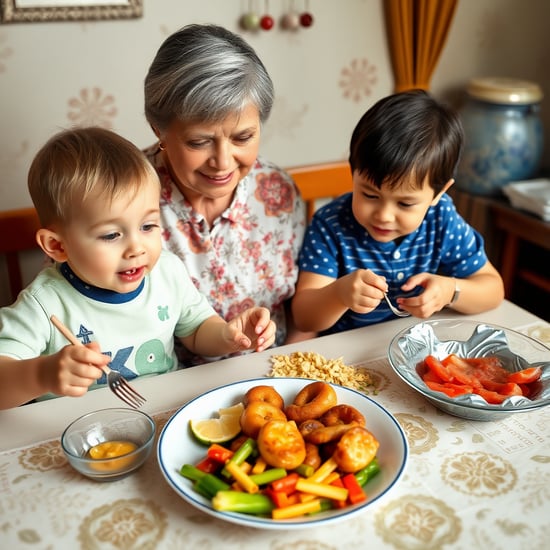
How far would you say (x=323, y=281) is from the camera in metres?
1.51

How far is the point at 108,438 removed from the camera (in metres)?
0.96

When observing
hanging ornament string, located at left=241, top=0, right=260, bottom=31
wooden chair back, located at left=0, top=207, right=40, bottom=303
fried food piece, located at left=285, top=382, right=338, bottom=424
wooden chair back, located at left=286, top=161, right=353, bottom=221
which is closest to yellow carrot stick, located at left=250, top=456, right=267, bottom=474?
fried food piece, located at left=285, top=382, right=338, bottom=424

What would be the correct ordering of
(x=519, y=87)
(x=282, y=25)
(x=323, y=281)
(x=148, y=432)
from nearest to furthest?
(x=148, y=432) → (x=323, y=281) → (x=282, y=25) → (x=519, y=87)

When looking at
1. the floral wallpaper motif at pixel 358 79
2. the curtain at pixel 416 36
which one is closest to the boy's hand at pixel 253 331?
the floral wallpaper motif at pixel 358 79

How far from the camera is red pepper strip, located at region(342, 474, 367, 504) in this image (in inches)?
32.5

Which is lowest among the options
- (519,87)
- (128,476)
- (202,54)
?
(128,476)

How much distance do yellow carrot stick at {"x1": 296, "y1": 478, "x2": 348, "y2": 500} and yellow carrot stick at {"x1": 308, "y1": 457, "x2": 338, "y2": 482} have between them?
0.02 meters

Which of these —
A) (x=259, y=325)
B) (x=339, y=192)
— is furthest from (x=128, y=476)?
(x=339, y=192)

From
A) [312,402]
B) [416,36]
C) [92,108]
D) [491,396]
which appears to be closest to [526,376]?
[491,396]

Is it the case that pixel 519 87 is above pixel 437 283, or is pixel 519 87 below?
above

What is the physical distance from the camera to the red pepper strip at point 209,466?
882mm

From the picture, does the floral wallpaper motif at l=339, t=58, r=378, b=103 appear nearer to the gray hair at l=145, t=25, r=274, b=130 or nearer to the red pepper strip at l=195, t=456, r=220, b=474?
the gray hair at l=145, t=25, r=274, b=130

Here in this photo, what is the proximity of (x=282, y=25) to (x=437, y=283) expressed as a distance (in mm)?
1147

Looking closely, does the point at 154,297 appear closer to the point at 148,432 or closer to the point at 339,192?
the point at 148,432
